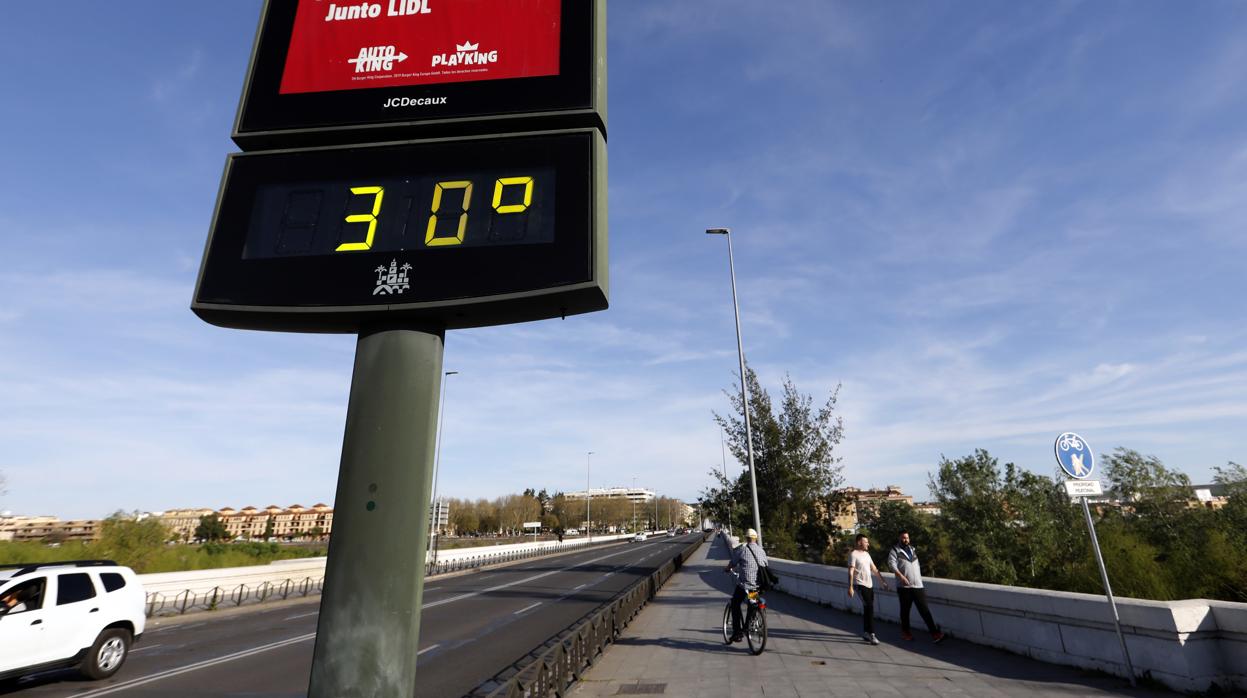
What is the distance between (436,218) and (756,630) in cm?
864

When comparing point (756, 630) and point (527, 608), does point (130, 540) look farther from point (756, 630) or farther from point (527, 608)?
point (756, 630)

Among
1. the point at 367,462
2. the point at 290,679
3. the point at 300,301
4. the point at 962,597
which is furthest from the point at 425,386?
the point at 962,597

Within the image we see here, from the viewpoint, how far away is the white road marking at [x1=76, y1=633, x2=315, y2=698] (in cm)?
944

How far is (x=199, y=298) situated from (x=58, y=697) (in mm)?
9434

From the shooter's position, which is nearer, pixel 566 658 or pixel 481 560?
pixel 566 658

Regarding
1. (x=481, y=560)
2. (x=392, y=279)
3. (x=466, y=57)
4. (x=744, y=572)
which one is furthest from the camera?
(x=481, y=560)

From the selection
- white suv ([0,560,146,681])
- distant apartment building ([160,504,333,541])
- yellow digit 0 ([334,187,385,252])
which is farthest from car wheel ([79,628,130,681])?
distant apartment building ([160,504,333,541])

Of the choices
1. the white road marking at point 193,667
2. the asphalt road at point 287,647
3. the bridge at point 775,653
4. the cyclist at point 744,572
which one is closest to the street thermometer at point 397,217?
the bridge at point 775,653

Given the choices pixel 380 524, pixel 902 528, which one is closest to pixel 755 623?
pixel 380 524

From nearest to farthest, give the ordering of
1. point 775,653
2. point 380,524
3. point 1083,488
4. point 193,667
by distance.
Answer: point 380,524 < point 1083,488 < point 775,653 < point 193,667

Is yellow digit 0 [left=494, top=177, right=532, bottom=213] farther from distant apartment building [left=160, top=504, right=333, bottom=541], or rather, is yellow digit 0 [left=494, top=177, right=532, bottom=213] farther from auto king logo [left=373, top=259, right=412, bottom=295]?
distant apartment building [left=160, top=504, right=333, bottom=541]

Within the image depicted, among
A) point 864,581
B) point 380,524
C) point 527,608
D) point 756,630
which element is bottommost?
point 527,608

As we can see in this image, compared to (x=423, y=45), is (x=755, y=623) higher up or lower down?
lower down

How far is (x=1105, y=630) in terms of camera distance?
703cm
